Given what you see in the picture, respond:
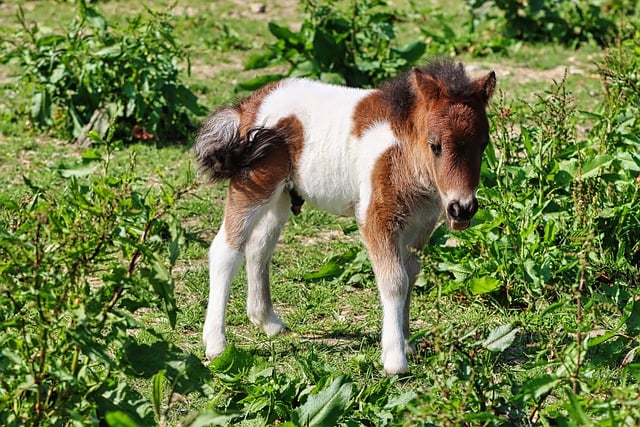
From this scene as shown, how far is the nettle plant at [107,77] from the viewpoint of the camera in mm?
8555

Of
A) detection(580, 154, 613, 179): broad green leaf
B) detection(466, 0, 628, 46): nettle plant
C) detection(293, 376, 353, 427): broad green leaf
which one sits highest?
detection(580, 154, 613, 179): broad green leaf

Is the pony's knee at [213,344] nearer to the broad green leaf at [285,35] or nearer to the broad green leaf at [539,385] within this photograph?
the broad green leaf at [539,385]

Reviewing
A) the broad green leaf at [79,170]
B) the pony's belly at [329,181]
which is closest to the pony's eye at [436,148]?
the pony's belly at [329,181]

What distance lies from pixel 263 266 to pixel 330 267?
0.75 metres

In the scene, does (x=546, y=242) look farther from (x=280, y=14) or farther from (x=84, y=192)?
(x=280, y=14)

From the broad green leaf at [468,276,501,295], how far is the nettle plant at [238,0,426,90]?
333cm

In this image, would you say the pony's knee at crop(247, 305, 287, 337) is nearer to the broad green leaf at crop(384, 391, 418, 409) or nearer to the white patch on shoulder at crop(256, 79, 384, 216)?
the white patch on shoulder at crop(256, 79, 384, 216)

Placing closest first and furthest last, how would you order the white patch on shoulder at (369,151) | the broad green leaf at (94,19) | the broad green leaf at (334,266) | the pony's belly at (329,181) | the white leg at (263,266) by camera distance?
1. the white patch on shoulder at (369,151)
2. the pony's belly at (329,181)
3. the white leg at (263,266)
4. the broad green leaf at (334,266)
5. the broad green leaf at (94,19)

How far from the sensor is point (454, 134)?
5023mm

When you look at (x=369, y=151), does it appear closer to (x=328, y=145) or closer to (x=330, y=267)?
→ (x=328, y=145)

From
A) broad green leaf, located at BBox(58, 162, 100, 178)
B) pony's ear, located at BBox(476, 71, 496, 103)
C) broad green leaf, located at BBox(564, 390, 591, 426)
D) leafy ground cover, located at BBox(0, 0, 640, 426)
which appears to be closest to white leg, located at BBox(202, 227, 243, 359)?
leafy ground cover, located at BBox(0, 0, 640, 426)

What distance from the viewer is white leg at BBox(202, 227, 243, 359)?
18.2 ft

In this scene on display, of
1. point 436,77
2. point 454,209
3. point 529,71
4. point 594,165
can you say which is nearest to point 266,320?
point 454,209

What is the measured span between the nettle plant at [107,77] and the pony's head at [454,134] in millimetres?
3808
